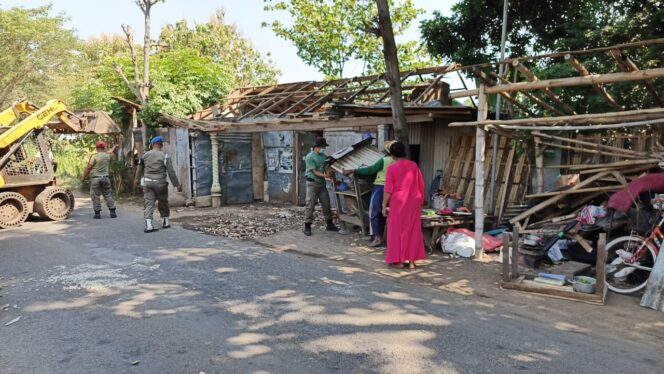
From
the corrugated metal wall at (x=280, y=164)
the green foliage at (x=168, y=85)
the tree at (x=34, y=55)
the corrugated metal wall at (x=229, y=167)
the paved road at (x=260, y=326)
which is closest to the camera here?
the paved road at (x=260, y=326)

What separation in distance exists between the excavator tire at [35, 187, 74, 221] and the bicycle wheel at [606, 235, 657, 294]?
11.0 m

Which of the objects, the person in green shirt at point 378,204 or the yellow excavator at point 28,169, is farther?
the yellow excavator at point 28,169

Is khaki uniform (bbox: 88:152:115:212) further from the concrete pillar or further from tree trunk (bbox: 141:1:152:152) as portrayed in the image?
tree trunk (bbox: 141:1:152:152)

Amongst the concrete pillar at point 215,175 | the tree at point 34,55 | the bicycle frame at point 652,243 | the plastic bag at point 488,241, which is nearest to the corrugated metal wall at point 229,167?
the concrete pillar at point 215,175

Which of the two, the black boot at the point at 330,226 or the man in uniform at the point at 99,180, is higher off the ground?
the man in uniform at the point at 99,180

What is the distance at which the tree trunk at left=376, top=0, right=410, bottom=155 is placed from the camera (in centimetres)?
790

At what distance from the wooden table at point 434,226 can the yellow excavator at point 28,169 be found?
8.46 m

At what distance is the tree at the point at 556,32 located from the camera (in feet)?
29.2

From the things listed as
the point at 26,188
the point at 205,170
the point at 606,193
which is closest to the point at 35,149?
the point at 26,188

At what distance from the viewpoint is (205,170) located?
532 inches

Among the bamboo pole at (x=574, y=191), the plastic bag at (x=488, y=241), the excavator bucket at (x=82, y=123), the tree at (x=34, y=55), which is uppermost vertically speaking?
the tree at (x=34, y=55)

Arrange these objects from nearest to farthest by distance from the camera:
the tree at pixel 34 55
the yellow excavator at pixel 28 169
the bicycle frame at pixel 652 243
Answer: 1. the bicycle frame at pixel 652 243
2. the yellow excavator at pixel 28 169
3. the tree at pixel 34 55

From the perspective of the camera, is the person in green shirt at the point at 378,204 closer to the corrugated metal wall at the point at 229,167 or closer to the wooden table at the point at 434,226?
the wooden table at the point at 434,226

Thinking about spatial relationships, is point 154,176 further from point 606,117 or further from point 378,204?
point 606,117
